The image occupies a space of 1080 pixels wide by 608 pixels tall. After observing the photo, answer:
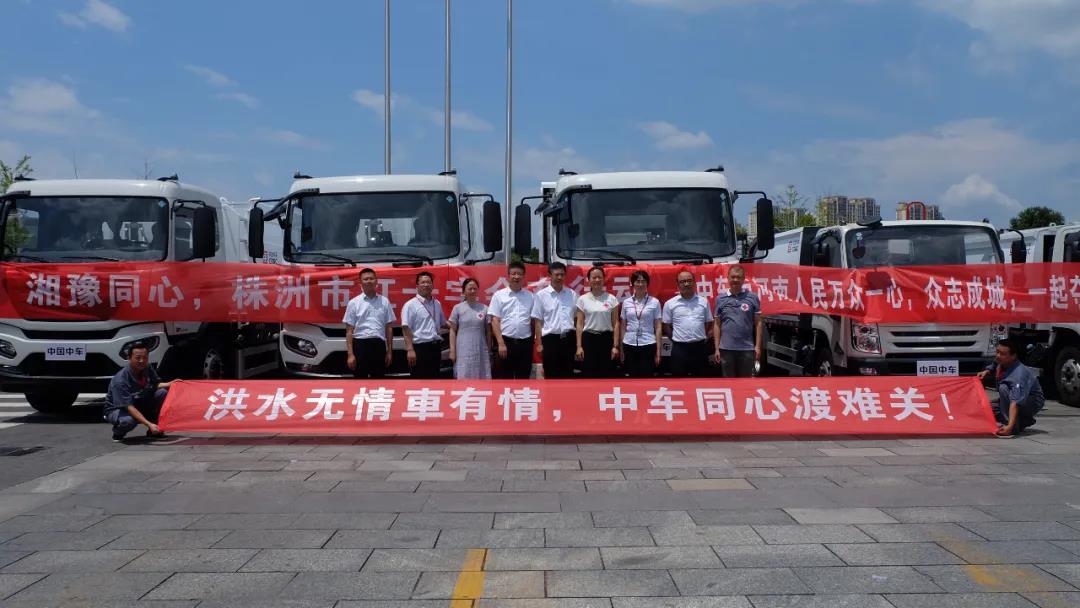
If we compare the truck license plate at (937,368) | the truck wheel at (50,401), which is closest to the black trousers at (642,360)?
the truck license plate at (937,368)

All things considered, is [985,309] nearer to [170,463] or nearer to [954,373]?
[954,373]

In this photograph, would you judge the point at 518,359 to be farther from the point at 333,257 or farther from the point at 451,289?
the point at 333,257

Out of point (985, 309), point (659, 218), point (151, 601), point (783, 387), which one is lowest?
point (151, 601)

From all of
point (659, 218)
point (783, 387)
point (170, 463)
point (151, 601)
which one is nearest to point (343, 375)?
point (170, 463)

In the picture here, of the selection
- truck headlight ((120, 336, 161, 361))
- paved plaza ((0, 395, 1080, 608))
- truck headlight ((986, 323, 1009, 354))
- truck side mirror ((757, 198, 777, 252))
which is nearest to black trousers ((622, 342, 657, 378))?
paved plaza ((0, 395, 1080, 608))

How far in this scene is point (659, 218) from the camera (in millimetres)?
10477

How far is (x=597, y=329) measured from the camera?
363 inches

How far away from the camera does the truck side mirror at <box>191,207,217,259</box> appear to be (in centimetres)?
1048

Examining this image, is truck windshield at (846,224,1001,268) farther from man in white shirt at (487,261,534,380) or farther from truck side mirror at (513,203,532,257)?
man in white shirt at (487,261,534,380)

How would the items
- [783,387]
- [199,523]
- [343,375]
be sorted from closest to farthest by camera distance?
[199,523] < [783,387] < [343,375]

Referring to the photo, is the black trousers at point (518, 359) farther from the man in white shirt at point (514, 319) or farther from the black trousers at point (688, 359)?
the black trousers at point (688, 359)

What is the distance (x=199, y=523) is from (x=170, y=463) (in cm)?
224

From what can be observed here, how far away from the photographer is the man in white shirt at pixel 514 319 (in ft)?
30.4

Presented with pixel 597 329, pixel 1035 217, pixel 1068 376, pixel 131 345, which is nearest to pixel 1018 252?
pixel 1068 376
